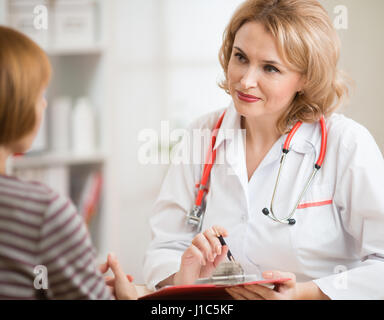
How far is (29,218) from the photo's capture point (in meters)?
0.60

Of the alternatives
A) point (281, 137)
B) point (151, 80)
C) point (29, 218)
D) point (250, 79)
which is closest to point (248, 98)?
point (250, 79)

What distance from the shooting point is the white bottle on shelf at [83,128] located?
1.55 metres

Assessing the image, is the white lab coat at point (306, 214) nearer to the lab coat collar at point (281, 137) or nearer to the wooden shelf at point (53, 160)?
the lab coat collar at point (281, 137)

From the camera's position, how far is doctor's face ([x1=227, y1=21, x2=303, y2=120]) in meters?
0.92

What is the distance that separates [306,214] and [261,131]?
0.77ft

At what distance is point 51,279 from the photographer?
634mm

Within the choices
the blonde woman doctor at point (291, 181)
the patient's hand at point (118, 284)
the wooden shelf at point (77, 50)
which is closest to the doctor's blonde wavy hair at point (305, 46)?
the blonde woman doctor at point (291, 181)

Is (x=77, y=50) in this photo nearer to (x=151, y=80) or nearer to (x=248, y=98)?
(x=151, y=80)

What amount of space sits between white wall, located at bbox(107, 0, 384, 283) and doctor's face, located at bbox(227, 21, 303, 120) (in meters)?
0.40

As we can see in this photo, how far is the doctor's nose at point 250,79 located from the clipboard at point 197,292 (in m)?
0.39

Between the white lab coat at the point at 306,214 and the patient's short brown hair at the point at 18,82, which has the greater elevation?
the patient's short brown hair at the point at 18,82

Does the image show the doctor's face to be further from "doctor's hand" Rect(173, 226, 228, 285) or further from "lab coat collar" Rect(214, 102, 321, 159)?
"doctor's hand" Rect(173, 226, 228, 285)

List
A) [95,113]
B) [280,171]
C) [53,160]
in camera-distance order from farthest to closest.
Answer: [95,113]
[53,160]
[280,171]
